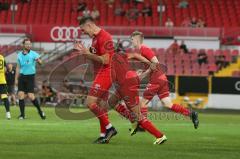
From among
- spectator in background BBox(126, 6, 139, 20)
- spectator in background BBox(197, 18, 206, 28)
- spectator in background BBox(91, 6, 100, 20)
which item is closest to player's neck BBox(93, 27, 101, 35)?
spectator in background BBox(197, 18, 206, 28)

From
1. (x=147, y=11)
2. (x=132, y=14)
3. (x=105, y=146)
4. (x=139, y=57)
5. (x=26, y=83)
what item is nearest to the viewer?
(x=105, y=146)

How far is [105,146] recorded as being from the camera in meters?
10.8

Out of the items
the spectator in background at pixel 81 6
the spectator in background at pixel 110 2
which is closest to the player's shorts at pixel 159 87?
the spectator in background at pixel 81 6

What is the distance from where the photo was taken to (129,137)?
41.7 feet

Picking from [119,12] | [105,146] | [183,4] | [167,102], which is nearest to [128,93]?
[105,146]

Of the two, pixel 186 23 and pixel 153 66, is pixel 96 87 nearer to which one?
pixel 153 66

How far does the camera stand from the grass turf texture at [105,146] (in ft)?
31.4

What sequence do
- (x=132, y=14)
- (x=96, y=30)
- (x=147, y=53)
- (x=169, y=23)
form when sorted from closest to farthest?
(x=96, y=30), (x=147, y=53), (x=169, y=23), (x=132, y=14)

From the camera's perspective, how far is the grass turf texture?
9.59 meters

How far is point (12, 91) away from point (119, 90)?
16.4 metres

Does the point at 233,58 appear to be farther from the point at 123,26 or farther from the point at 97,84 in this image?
the point at 97,84

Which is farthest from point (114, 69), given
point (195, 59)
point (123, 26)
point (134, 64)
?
point (123, 26)

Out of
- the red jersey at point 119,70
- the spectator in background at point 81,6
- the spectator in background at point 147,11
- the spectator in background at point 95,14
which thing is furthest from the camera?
the spectator in background at point 81,6

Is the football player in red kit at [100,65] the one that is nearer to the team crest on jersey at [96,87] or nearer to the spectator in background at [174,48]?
the team crest on jersey at [96,87]
